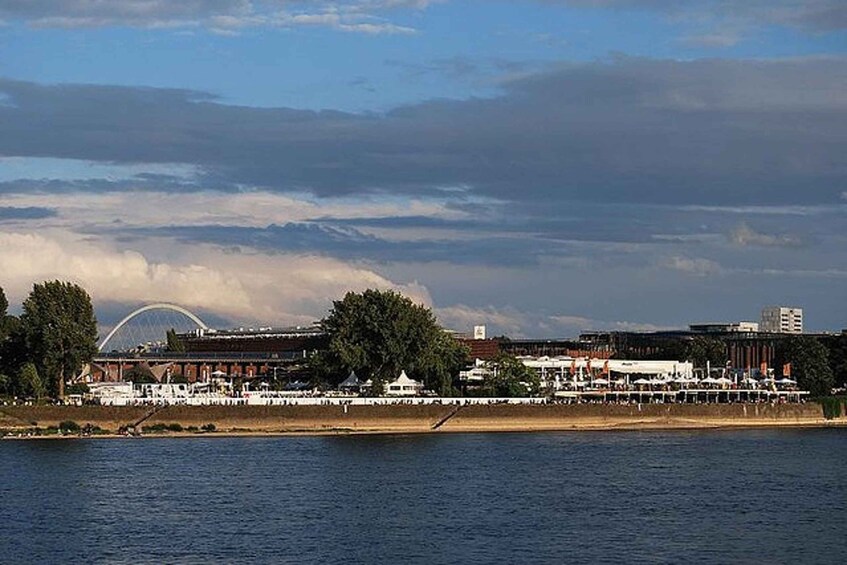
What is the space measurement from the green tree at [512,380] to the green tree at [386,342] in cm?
480

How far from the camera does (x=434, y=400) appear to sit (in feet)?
490

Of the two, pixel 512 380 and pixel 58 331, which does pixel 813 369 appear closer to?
pixel 512 380

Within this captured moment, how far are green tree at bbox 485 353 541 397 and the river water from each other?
38.1 m

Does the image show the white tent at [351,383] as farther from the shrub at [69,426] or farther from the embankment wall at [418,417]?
the shrub at [69,426]

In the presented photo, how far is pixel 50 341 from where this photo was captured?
15075cm

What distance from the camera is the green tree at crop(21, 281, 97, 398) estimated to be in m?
151

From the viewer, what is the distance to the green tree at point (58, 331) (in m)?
151

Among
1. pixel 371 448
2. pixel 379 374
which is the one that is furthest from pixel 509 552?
pixel 379 374

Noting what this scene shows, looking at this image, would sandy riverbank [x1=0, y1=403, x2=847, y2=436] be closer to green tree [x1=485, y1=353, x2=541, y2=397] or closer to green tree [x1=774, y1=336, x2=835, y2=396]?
green tree [x1=485, y1=353, x2=541, y2=397]

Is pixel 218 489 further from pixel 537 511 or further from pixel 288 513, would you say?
pixel 537 511

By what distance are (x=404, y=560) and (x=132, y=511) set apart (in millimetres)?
20098

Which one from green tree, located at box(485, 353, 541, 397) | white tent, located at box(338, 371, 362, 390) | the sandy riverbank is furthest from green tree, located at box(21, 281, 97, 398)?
green tree, located at box(485, 353, 541, 397)

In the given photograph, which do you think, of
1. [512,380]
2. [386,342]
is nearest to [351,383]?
[386,342]

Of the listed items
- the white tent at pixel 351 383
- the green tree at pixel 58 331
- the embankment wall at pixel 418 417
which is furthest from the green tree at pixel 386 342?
the green tree at pixel 58 331
